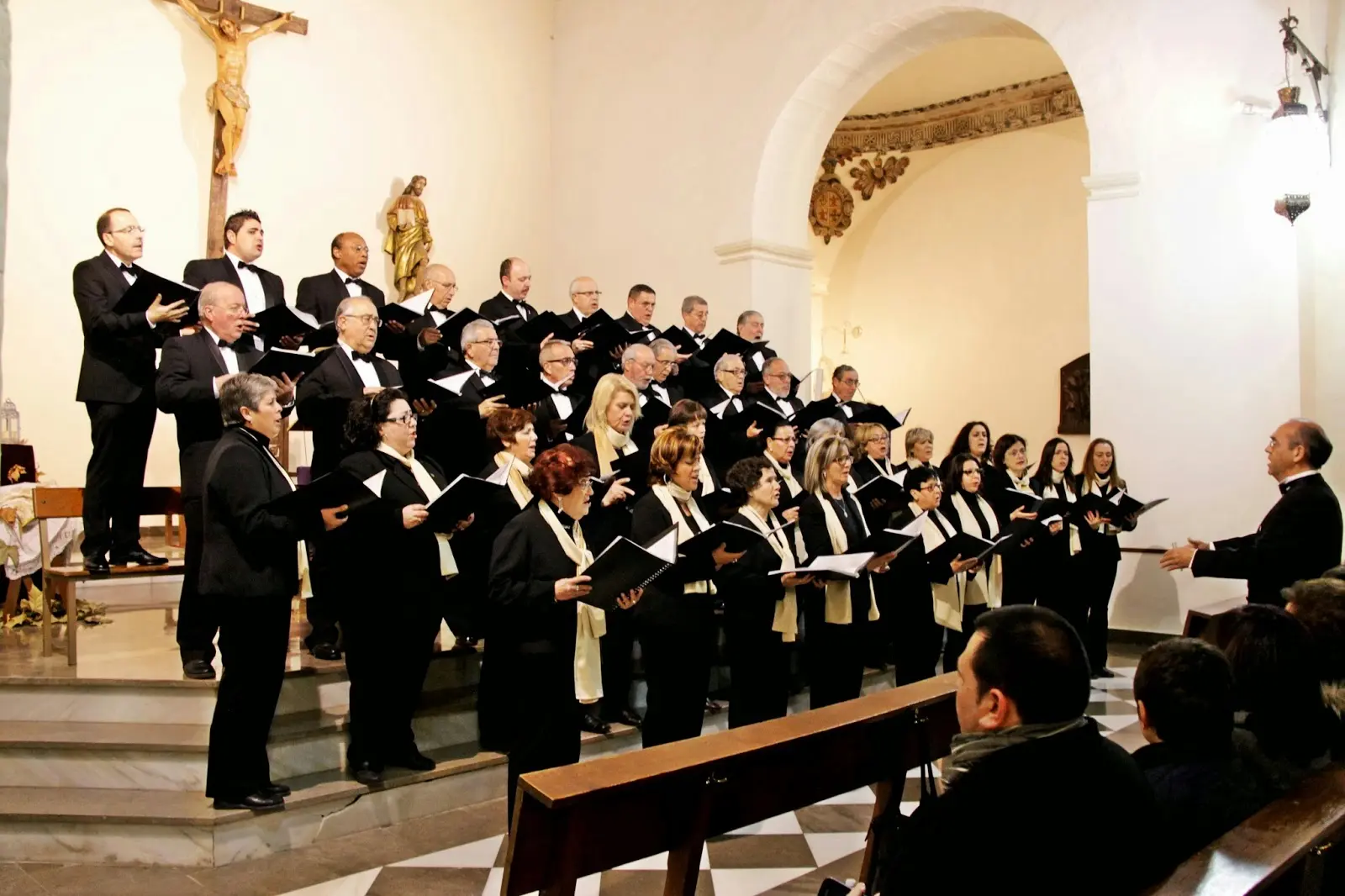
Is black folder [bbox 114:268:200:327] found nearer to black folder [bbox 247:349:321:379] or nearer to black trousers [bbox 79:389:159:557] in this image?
black folder [bbox 247:349:321:379]

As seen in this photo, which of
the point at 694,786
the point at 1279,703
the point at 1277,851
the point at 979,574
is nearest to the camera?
the point at 1277,851

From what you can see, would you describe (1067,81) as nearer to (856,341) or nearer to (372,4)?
(856,341)

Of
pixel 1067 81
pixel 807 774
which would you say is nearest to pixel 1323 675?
pixel 807 774

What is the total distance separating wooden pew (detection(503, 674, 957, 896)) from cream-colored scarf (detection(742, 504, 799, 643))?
44.7 inches

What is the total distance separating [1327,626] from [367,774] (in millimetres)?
2958

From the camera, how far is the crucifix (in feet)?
25.7

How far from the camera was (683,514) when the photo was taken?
394 cm

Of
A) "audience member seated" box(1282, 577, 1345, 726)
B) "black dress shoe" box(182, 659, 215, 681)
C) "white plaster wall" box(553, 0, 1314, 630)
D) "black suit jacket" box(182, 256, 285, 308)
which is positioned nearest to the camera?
"audience member seated" box(1282, 577, 1345, 726)

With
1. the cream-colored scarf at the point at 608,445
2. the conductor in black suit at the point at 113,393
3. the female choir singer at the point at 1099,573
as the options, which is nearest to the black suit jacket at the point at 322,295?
the conductor in black suit at the point at 113,393

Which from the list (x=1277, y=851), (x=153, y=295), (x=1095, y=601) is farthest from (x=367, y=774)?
(x=1095, y=601)

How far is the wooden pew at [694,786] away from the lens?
216 centimetres

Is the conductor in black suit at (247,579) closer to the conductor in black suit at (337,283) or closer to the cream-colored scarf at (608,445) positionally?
the cream-colored scarf at (608,445)

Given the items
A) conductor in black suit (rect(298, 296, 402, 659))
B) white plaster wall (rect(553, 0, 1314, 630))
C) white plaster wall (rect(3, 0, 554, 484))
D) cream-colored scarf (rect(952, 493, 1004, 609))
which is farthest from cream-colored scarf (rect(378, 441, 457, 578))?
white plaster wall (rect(553, 0, 1314, 630))

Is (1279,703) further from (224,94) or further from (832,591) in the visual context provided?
(224,94)
